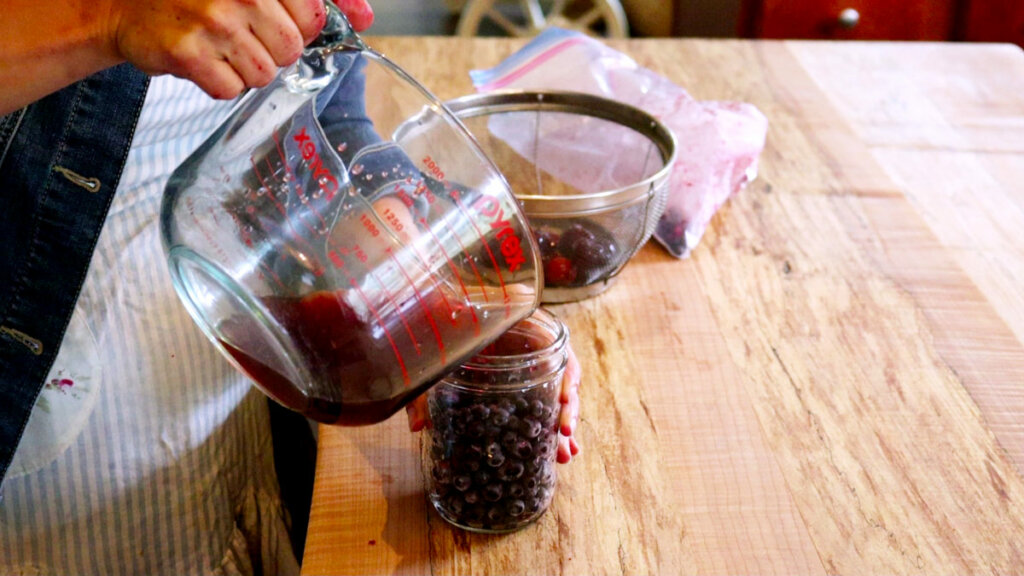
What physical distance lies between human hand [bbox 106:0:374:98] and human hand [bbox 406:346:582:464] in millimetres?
261

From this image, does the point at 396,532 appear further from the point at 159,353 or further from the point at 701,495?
the point at 159,353

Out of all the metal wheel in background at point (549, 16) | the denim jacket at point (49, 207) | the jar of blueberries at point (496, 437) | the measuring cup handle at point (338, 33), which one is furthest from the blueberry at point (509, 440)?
the metal wheel in background at point (549, 16)

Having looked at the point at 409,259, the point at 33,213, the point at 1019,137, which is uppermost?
the point at 409,259

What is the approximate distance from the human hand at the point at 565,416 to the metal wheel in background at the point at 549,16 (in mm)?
1884

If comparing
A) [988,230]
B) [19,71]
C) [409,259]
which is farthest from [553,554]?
[988,230]

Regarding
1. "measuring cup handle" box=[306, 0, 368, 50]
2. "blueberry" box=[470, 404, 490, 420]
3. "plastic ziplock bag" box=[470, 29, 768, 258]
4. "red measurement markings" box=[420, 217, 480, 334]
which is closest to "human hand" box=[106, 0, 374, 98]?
"measuring cup handle" box=[306, 0, 368, 50]

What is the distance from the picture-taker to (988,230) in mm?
1108

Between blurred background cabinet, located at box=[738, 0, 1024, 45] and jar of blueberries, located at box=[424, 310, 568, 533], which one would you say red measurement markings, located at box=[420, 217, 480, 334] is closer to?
jar of blueberries, located at box=[424, 310, 568, 533]

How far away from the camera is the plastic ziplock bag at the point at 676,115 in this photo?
108 cm

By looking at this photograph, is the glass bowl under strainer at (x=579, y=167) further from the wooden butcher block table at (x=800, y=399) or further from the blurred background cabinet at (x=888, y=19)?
the blurred background cabinet at (x=888, y=19)

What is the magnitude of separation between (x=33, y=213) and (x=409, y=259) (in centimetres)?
46

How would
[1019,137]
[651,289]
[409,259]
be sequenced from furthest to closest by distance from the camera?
[1019,137]
[651,289]
[409,259]

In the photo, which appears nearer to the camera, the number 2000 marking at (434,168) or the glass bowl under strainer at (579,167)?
the number 2000 marking at (434,168)

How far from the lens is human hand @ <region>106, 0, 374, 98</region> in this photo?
0.57 meters
